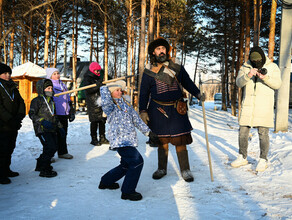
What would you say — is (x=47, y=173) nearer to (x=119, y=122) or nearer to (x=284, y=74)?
(x=119, y=122)

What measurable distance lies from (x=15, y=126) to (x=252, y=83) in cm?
406

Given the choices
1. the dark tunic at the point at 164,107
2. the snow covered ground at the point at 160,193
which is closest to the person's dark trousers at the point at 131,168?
the snow covered ground at the point at 160,193

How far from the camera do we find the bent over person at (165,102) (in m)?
3.77

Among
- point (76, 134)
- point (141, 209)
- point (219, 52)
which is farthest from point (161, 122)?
point (219, 52)

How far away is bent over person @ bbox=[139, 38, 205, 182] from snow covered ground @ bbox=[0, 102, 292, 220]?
0.54 metres

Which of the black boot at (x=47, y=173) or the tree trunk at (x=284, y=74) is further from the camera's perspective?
the tree trunk at (x=284, y=74)

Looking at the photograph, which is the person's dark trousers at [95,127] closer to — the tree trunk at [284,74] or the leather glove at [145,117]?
the leather glove at [145,117]

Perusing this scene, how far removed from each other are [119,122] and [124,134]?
0.17 meters

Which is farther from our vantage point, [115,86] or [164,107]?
[164,107]

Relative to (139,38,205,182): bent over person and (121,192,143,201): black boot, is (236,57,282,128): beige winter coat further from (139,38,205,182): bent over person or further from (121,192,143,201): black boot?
(121,192,143,201): black boot

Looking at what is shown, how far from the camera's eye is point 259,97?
4.10 meters

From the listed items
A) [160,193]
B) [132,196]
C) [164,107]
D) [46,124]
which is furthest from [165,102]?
[46,124]

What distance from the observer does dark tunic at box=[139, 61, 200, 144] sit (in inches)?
148

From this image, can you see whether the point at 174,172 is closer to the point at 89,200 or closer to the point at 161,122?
the point at 161,122
